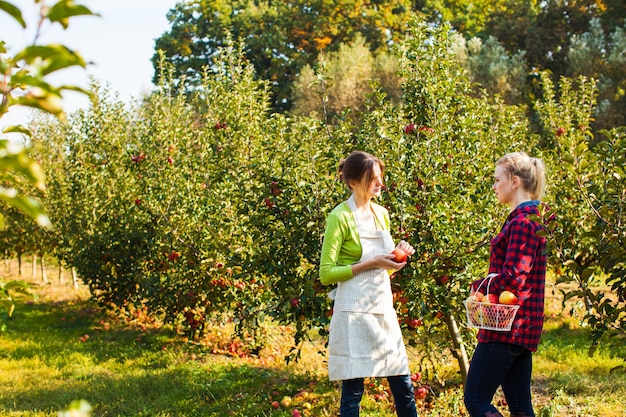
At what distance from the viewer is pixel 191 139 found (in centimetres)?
889

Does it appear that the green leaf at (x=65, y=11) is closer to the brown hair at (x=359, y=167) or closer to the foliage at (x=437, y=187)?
the brown hair at (x=359, y=167)

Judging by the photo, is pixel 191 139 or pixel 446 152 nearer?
pixel 446 152

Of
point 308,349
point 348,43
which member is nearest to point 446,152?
point 308,349

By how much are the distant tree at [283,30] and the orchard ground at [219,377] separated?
72.4 ft

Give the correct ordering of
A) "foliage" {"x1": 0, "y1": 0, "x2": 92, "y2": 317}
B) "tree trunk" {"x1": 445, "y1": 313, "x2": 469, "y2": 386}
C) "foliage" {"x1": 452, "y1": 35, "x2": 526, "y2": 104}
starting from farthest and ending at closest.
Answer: "foliage" {"x1": 452, "y1": 35, "x2": 526, "y2": 104}, "tree trunk" {"x1": 445, "y1": 313, "x2": 469, "y2": 386}, "foliage" {"x1": 0, "y1": 0, "x2": 92, "y2": 317}

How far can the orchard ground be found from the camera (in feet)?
16.8

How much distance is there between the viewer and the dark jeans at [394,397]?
3332 millimetres

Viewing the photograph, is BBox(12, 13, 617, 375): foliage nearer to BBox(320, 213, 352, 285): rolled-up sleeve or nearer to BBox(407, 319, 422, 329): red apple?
BBox(407, 319, 422, 329): red apple

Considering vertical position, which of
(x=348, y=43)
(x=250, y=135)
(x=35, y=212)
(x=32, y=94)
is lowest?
(x=35, y=212)

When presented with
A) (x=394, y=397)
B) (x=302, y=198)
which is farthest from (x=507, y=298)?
(x=302, y=198)

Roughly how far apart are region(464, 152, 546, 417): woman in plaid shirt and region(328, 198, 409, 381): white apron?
45 cm

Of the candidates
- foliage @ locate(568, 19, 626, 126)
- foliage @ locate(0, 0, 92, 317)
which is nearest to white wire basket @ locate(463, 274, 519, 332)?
foliage @ locate(0, 0, 92, 317)

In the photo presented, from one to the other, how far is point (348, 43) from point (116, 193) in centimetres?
2179

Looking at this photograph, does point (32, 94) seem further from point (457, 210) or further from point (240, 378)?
point (240, 378)
